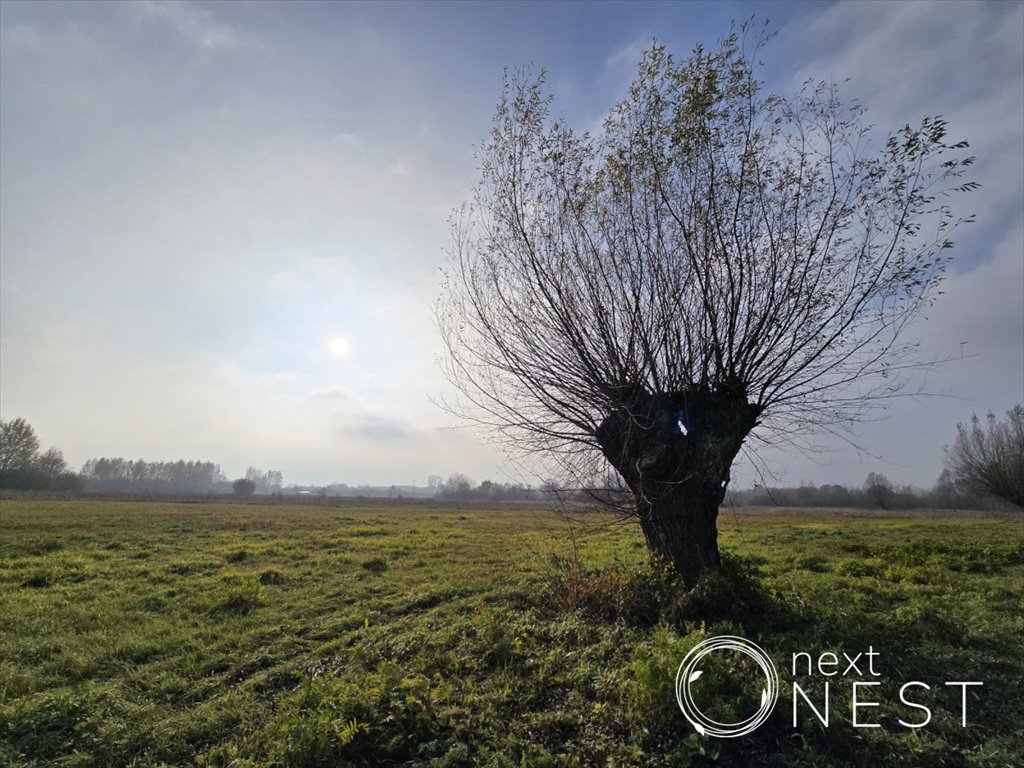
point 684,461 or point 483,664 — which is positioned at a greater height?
point 684,461

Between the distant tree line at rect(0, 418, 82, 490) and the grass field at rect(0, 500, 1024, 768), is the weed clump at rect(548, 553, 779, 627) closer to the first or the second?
the grass field at rect(0, 500, 1024, 768)

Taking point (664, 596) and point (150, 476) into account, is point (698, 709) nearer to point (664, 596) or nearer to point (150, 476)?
point (664, 596)

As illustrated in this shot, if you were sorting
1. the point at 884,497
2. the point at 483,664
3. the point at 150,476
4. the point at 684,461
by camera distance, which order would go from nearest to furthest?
the point at 483,664, the point at 684,461, the point at 884,497, the point at 150,476

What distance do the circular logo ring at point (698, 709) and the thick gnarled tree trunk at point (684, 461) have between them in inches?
71.8

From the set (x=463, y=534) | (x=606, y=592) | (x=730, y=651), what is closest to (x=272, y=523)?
(x=463, y=534)

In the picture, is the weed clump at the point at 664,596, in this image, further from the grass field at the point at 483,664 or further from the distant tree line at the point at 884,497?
the distant tree line at the point at 884,497

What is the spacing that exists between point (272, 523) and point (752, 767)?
26.0 m

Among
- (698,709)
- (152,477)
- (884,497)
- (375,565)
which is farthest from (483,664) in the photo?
(152,477)

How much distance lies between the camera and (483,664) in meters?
5.54

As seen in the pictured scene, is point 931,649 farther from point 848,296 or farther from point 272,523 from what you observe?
point 272,523

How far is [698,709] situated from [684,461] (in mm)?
3717

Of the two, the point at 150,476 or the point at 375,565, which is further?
the point at 150,476

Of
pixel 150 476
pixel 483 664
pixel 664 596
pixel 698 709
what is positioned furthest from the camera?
pixel 150 476

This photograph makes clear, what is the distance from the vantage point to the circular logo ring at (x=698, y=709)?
4.01 m
